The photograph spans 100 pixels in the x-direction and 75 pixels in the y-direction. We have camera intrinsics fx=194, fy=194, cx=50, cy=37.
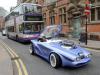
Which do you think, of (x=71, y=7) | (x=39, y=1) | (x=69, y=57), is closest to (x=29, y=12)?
(x=71, y=7)

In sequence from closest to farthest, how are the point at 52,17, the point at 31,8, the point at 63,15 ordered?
the point at 31,8, the point at 63,15, the point at 52,17

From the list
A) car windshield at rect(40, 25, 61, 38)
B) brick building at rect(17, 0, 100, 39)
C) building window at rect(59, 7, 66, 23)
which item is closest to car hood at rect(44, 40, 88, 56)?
car windshield at rect(40, 25, 61, 38)

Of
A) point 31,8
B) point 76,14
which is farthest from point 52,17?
point 31,8

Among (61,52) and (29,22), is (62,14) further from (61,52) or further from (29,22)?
(61,52)

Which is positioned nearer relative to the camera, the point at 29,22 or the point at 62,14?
the point at 29,22

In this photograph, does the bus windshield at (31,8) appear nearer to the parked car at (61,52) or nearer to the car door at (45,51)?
the parked car at (61,52)

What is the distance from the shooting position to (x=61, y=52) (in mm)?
7523

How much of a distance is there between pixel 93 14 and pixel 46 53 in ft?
41.4

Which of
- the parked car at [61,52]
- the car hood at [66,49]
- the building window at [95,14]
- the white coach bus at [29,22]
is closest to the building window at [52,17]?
the white coach bus at [29,22]

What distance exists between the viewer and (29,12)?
1881 cm

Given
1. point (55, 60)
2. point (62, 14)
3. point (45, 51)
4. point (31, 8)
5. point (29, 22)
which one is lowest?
point (55, 60)

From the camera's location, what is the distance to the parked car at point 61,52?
283 inches

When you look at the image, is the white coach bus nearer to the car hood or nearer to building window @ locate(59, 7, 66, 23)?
building window @ locate(59, 7, 66, 23)

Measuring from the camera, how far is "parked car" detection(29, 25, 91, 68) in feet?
23.6
